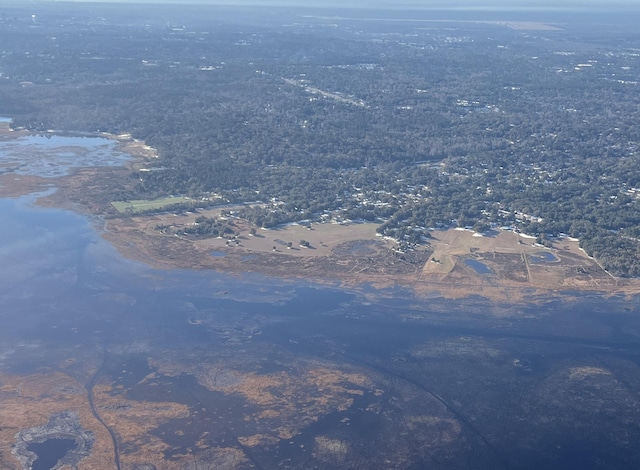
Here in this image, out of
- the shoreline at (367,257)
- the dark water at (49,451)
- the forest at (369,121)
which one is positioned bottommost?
the forest at (369,121)

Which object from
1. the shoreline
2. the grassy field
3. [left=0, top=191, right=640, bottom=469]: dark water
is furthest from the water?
the grassy field

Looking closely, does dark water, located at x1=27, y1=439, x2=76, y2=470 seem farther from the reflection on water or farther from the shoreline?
the reflection on water

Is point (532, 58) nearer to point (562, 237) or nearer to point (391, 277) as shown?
point (562, 237)

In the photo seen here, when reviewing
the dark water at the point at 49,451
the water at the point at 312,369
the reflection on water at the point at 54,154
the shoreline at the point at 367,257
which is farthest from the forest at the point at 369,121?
the dark water at the point at 49,451

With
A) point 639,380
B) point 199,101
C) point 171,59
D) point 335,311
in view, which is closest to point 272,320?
point 335,311

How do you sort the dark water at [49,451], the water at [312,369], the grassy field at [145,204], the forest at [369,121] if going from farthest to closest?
the forest at [369,121] < the grassy field at [145,204] < the water at [312,369] < the dark water at [49,451]

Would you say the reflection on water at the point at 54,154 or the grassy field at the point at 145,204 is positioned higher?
the grassy field at the point at 145,204

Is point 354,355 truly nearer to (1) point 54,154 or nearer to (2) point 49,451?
(2) point 49,451

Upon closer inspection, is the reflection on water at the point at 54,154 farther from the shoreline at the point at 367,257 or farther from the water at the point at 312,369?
the water at the point at 312,369
